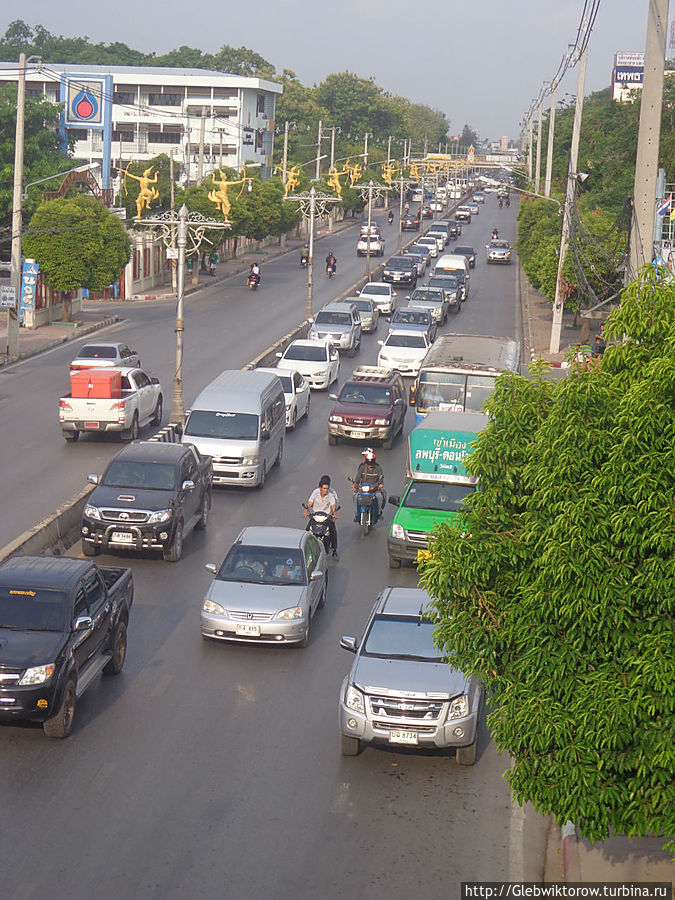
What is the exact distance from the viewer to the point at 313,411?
37594 millimetres

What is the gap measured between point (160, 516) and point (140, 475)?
4.38ft

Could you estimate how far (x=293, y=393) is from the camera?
3416cm

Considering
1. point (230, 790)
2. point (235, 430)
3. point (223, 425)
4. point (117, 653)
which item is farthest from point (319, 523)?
point (230, 790)

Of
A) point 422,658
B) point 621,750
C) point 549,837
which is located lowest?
point 549,837

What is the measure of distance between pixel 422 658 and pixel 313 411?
2349 cm

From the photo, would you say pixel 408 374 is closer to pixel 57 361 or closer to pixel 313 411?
pixel 313 411

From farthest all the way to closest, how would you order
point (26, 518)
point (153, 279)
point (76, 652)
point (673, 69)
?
1. point (673, 69)
2. point (153, 279)
3. point (26, 518)
4. point (76, 652)

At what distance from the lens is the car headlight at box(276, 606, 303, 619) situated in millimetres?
17234

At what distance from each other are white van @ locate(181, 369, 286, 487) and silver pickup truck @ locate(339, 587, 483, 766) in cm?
1260

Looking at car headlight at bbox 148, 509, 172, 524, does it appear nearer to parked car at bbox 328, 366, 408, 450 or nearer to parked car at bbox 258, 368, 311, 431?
parked car at bbox 328, 366, 408, 450

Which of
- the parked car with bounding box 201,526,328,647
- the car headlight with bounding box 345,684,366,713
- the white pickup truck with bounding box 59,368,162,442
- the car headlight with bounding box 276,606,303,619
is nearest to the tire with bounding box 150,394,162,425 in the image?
the white pickup truck with bounding box 59,368,162,442

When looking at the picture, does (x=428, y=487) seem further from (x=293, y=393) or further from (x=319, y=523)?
(x=293, y=393)

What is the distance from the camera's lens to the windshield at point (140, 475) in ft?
72.2

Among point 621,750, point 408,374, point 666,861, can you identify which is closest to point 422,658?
point 666,861
